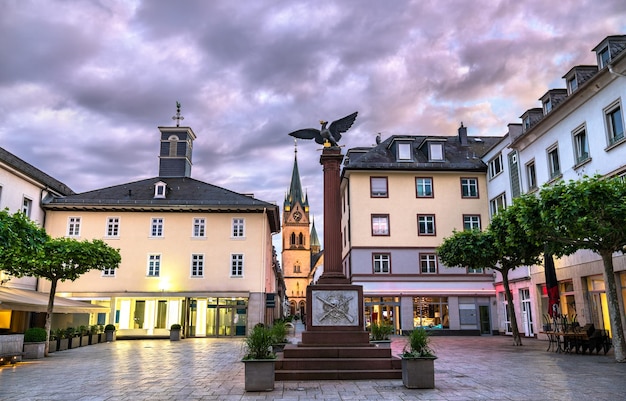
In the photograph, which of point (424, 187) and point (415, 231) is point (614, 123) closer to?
point (424, 187)

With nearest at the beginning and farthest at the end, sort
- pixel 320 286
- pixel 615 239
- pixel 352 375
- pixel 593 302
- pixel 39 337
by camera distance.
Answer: pixel 352 375, pixel 320 286, pixel 615 239, pixel 39 337, pixel 593 302

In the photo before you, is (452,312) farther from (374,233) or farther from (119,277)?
(119,277)

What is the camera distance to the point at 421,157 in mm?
37906

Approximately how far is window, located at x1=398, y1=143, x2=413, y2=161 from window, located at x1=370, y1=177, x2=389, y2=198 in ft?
7.47

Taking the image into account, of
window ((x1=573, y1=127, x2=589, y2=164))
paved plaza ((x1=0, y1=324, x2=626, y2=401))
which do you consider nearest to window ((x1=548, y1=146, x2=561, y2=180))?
window ((x1=573, y1=127, x2=589, y2=164))

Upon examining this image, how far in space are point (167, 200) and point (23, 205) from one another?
8.75m

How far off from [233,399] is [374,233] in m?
26.7

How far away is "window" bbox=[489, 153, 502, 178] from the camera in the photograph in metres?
33.8

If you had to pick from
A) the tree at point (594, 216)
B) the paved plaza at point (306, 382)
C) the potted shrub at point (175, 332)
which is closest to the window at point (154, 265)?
the potted shrub at point (175, 332)

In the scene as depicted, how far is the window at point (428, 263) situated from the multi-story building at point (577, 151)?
605 cm

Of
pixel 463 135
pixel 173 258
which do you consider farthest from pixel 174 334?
pixel 463 135

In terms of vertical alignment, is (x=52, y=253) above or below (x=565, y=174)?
below

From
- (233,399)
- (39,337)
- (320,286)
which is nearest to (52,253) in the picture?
(39,337)

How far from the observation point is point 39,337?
1956 centimetres
